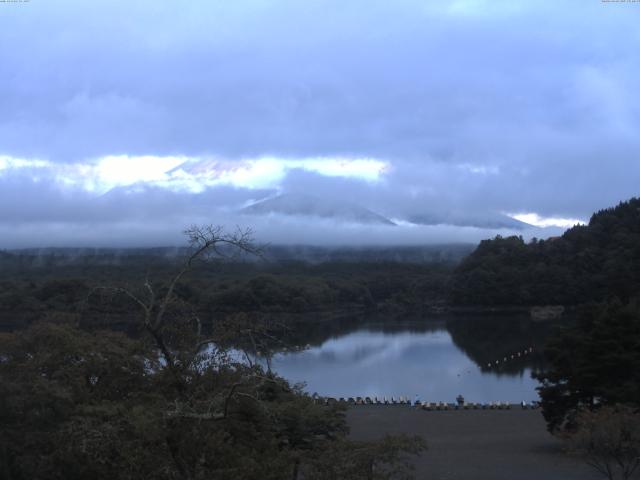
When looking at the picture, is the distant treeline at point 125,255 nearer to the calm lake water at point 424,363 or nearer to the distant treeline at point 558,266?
the calm lake water at point 424,363

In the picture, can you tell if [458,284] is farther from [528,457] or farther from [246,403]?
[246,403]

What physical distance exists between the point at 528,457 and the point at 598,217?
51229 millimetres

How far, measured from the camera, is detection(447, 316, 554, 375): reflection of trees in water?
102 feet

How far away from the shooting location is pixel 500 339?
40.2 m

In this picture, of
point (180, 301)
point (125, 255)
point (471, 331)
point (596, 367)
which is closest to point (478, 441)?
point (596, 367)

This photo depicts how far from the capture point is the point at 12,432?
21.8ft

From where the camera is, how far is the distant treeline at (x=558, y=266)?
54.0m

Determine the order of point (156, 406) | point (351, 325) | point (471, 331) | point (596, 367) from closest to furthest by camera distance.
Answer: point (156, 406) → point (596, 367) → point (471, 331) → point (351, 325)

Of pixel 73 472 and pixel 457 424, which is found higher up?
pixel 73 472

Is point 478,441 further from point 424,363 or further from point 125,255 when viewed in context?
point 125,255

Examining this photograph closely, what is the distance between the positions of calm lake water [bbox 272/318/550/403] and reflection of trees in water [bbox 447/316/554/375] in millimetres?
38

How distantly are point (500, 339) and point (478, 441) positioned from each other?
2590cm

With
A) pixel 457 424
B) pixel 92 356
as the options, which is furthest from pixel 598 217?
pixel 92 356

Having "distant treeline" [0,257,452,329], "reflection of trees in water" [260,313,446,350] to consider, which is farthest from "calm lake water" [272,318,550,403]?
"distant treeline" [0,257,452,329]
